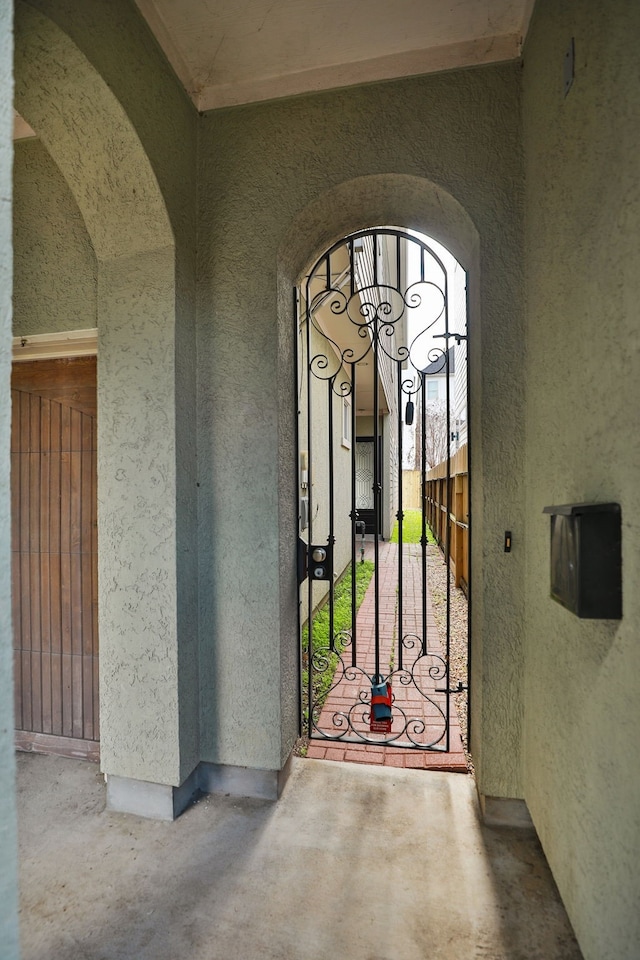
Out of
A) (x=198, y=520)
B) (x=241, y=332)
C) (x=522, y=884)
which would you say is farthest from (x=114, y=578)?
(x=522, y=884)

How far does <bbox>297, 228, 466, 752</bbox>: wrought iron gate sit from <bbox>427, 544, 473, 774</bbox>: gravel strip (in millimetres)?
126

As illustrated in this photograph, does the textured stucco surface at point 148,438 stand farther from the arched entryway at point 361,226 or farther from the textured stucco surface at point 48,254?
the arched entryway at point 361,226

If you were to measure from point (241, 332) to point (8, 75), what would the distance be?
1.46 m

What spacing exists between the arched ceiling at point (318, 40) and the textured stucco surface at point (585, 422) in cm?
25

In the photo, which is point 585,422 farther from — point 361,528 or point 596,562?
point 361,528

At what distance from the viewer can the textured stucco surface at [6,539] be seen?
80 cm

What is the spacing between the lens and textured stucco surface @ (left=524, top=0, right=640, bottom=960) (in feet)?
3.78

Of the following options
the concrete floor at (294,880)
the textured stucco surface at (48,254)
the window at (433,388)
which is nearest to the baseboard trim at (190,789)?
the concrete floor at (294,880)

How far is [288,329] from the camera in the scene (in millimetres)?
2463

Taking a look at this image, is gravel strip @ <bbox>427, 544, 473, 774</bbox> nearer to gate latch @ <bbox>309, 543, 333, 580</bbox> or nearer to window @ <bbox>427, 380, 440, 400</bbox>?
gate latch @ <bbox>309, 543, 333, 580</bbox>

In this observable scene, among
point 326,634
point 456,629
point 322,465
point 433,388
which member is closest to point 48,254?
point 326,634

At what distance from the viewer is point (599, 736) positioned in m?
1.30

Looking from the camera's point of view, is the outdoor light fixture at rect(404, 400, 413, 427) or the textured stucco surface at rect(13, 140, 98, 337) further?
the outdoor light fixture at rect(404, 400, 413, 427)

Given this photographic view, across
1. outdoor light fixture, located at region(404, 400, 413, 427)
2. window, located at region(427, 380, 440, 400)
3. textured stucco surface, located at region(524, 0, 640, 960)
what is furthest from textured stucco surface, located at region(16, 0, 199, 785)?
window, located at region(427, 380, 440, 400)
